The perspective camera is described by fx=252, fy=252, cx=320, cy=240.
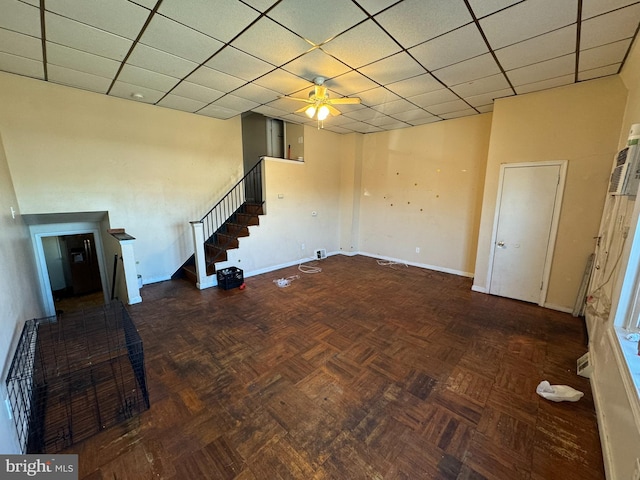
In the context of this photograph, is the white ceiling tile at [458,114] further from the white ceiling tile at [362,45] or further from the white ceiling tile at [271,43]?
the white ceiling tile at [271,43]

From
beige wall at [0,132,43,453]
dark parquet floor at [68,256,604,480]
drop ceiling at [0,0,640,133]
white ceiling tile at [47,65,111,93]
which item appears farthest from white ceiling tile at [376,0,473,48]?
beige wall at [0,132,43,453]

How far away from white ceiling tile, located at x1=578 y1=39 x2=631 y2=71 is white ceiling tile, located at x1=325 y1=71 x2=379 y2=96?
2.10 meters

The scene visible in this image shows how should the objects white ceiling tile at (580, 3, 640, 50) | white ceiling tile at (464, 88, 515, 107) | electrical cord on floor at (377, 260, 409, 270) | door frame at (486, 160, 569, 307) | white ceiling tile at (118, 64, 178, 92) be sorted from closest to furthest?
white ceiling tile at (580, 3, 640, 50)
white ceiling tile at (118, 64, 178, 92)
door frame at (486, 160, 569, 307)
white ceiling tile at (464, 88, 515, 107)
electrical cord on floor at (377, 260, 409, 270)

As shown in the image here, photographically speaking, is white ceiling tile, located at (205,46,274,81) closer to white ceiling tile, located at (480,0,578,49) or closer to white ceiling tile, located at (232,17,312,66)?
white ceiling tile, located at (232,17,312,66)

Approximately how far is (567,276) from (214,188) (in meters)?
5.94

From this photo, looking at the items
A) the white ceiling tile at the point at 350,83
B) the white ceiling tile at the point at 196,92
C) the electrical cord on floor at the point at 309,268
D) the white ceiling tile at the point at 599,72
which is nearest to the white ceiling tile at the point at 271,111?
the white ceiling tile at the point at 196,92

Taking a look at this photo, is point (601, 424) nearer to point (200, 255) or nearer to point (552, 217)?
point (552, 217)

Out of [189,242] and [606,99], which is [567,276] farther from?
[189,242]

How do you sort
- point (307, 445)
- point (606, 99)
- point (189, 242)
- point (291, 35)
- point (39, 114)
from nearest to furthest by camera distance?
point (307, 445) → point (291, 35) → point (606, 99) → point (39, 114) → point (189, 242)

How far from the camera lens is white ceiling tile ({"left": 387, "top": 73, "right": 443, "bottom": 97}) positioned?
10.3 ft

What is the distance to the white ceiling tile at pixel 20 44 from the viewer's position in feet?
7.41

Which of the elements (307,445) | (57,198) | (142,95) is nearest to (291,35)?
(142,95)

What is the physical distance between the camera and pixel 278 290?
14.0 ft

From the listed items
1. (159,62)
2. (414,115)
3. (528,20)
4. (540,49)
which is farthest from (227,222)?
(540,49)
